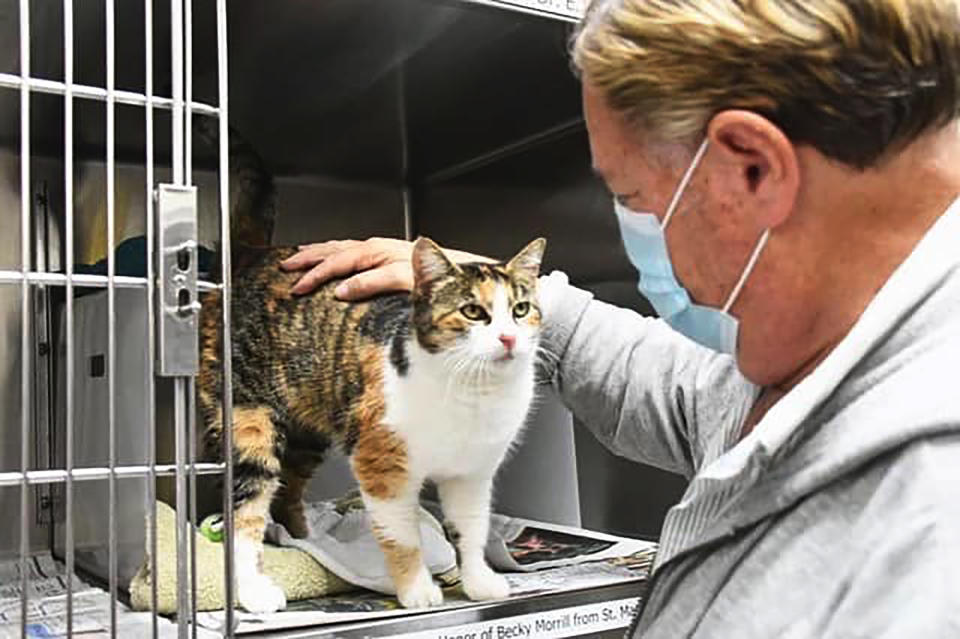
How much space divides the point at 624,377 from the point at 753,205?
0.35m

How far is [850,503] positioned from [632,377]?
377 mm

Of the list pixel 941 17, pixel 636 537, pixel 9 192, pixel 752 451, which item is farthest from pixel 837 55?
pixel 9 192

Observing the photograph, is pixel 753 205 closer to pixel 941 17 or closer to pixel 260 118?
pixel 941 17

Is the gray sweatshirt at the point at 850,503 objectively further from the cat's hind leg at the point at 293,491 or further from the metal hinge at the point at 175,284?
the cat's hind leg at the point at 293,491

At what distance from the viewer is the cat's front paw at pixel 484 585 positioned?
2.45ft

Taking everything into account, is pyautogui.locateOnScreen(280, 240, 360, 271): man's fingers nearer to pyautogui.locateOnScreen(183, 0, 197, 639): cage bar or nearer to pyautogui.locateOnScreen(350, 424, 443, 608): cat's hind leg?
pyautogui.locateOnScreen(350, 424, 443, 608): cat's hind leg

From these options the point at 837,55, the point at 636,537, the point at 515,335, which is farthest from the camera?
the point at 636,537

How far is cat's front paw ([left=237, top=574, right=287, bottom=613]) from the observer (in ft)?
2.34

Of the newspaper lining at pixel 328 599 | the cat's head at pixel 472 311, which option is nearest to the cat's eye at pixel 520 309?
the cat's head at pixel 472 311

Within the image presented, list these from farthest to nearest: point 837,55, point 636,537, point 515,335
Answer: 1. point 636,537
2. point 515,335
3. point 837,55

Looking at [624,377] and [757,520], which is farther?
[624,377]

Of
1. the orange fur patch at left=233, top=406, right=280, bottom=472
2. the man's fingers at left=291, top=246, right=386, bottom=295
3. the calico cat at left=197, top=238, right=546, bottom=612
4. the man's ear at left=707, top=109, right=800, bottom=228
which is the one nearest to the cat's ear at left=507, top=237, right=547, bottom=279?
the calico cat at left=197, top=238, right=546, bottom=612

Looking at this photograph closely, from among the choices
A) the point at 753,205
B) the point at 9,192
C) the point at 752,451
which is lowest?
the point at 752,451

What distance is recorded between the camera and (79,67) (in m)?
0.87
